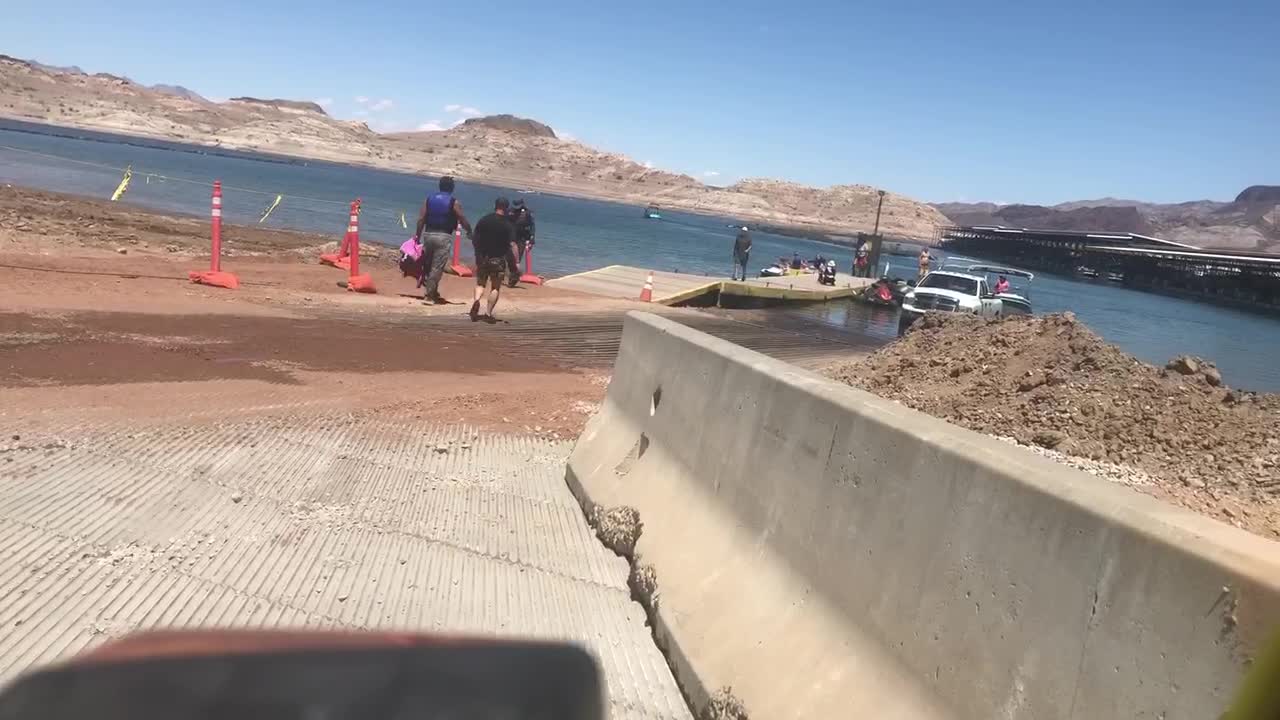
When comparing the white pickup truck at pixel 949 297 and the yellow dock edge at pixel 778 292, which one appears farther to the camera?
the yellow dock edge at pixel 778 292

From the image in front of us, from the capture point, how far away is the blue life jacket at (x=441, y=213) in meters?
15.4

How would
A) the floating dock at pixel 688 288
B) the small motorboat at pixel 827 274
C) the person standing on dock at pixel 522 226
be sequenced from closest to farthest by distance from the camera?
the person standing on dock at pixel 522 226, the floating dock at pixel 688 288, the small motorboat at pixel 827 274

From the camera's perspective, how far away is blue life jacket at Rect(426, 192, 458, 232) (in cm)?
1542

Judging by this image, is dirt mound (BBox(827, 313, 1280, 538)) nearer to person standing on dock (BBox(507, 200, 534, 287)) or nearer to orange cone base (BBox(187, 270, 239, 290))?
orange cone base (BBox(187, 270, 239, 290))

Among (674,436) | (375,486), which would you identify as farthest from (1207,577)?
(375,486)

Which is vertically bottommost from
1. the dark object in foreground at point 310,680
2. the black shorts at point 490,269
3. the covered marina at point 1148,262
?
the covered marina at point 1148,262

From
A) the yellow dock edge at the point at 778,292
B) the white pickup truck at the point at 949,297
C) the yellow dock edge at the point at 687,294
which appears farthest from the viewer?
the yellow dock edge at the point at 778,292

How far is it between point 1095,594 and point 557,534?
3.93m

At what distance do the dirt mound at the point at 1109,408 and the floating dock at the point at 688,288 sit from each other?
14985mm

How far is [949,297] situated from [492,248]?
15.1 meters

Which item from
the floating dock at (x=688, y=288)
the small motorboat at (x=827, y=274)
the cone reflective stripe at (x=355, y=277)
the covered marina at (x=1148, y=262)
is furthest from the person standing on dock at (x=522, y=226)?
the covered marina at (x=1148, y=262)

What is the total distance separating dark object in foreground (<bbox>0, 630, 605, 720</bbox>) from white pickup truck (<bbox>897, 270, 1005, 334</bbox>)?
22293mm

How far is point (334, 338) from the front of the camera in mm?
11992

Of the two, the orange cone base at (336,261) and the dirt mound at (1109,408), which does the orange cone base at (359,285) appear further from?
the dirt mound at (1109,408)
